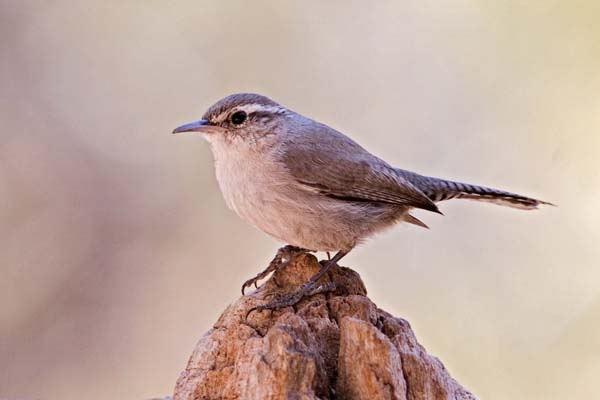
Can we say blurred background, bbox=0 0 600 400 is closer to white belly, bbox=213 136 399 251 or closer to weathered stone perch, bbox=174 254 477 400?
white belly, bbox=213 136 399 251

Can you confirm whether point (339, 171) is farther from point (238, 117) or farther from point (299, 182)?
point (238, 117)

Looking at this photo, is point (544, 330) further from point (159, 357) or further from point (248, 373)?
point (248, 373)

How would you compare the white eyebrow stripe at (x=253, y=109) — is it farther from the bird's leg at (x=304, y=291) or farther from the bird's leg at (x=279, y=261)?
the bird's leg at (x=304, y=291)

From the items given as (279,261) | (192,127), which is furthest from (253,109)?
(279,261)

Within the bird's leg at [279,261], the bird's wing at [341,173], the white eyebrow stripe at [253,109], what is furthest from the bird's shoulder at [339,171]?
the bird's leg at [279,261]

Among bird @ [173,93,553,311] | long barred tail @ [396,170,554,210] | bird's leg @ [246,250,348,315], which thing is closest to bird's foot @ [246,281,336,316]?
bird's leg @ [246,250,348,315]
